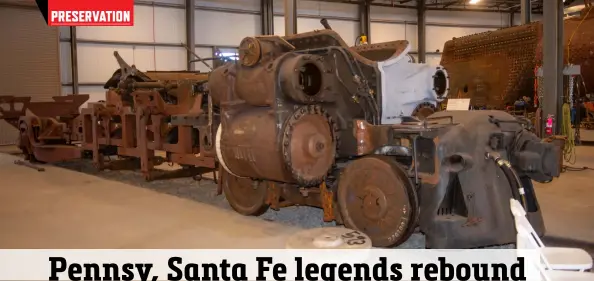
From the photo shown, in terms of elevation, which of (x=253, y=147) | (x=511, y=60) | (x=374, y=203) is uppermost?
(x=511, y=60)

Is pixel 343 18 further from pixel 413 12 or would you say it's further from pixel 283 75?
pixel 283 75

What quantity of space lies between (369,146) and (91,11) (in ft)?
36.8

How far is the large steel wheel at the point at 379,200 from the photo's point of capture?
3.95 meters

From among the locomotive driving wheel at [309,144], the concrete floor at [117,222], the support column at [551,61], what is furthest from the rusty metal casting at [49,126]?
the support column at [551,61]

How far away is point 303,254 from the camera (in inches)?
132

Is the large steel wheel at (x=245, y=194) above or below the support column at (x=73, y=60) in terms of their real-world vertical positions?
below

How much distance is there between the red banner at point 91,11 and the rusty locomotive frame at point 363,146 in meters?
7.94

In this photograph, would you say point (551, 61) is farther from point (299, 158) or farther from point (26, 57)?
point (26, 57)

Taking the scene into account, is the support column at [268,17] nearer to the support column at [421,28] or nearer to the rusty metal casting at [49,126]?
the support column at [421,28]

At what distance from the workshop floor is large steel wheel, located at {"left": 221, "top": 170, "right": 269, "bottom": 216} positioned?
112mm

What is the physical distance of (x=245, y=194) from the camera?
5.66 meters

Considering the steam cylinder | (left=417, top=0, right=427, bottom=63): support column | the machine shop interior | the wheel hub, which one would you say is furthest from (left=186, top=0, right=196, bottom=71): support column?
the wheel hub

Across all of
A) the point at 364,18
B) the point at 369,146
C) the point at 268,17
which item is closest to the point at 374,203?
the point at 369,146

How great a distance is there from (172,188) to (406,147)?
4396mm
